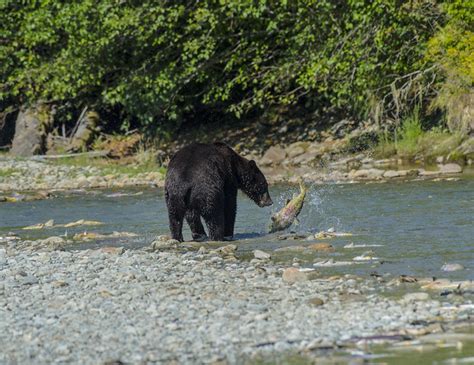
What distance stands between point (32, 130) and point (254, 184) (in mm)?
13682

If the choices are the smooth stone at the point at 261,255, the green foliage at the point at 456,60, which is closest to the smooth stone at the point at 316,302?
the smooth stone at the point at 261,255

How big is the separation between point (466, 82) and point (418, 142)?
1.66 m

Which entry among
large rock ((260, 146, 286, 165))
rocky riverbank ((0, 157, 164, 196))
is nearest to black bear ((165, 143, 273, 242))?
rocky riverbank ((0, 157, 164, 196))

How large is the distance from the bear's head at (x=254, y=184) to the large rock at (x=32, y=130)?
12.8m

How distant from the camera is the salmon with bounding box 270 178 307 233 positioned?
45.3 feet

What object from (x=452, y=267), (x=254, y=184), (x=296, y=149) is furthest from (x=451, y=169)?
(x=452, y=267)

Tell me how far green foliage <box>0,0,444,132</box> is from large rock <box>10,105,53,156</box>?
0.36 m

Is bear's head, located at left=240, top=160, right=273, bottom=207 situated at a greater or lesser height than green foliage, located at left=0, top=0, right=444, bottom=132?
lesser

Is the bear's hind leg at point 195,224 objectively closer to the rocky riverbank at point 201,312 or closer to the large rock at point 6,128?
the rocky riverbank at point 201,312

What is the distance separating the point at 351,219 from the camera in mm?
14977

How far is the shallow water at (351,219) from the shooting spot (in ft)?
37.3

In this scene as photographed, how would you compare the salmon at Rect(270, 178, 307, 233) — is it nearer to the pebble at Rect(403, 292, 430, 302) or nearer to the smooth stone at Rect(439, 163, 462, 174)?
the pebble at Rect(403, 292, 430, 302)

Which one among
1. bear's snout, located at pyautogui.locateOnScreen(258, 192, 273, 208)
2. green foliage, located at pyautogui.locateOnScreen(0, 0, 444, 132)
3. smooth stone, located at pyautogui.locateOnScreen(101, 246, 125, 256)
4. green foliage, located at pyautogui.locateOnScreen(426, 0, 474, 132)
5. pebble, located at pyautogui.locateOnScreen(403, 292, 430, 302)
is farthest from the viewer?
green foliage, located at pyautogui.locateOnScreen(0, 0, 444, 132)

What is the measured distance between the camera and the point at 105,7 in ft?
77.9
